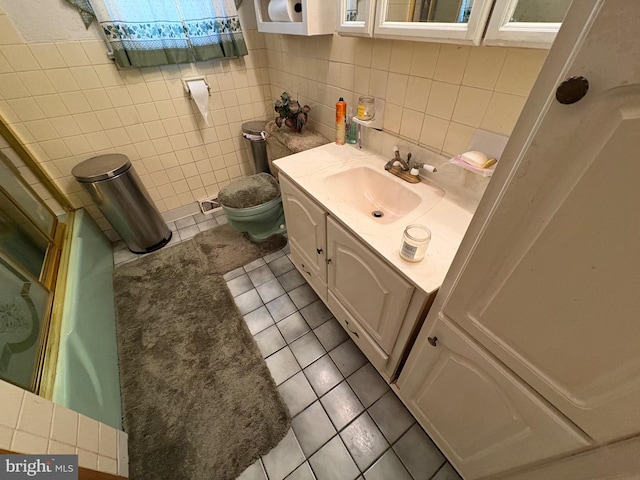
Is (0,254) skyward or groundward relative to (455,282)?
groundward

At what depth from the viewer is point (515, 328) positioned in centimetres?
52

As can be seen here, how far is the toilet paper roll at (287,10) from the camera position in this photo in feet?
4.20

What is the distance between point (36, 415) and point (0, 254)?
0.92m

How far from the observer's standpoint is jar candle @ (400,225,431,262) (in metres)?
0.71

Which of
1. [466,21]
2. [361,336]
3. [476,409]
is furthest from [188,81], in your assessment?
[476,409]

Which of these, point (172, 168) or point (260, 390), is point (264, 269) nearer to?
point (260, 390)

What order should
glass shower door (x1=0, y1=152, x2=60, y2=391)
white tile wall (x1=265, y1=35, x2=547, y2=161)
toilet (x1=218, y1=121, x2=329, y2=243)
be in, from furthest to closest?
toilet (x1=218, y1=121, x2=329, y2=243) → glass shower door (x1=0, y1=152, x2=60, y2=391) → white tile wall (x1=265, y1=35, x2=547, y2=161)

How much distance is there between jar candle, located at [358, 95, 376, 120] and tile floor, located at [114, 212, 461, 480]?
105cm

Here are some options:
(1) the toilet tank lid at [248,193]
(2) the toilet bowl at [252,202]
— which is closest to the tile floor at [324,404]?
(2) the toilet bowl at [252,202]

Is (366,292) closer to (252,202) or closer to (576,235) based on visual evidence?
(576,235)

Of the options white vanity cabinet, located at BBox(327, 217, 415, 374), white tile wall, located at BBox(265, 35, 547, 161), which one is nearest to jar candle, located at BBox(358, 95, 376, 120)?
white tile wall, located at BBox(265, 35, 547, 161)

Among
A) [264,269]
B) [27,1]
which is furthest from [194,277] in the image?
[27,1]

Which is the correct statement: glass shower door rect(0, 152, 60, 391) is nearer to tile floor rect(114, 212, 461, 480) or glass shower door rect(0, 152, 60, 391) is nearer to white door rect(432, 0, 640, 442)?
tile floor rect(114, 212, 461, 480)

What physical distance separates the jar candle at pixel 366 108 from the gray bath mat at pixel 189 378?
1238 millimetres
